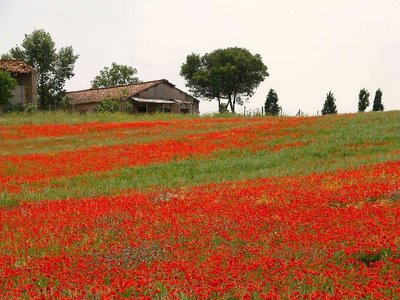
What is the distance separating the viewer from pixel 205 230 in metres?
8.37

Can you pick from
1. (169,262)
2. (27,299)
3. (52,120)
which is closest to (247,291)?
(169,262)

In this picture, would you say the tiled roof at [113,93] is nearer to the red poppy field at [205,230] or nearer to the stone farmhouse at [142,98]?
the stone farmhouse at [142,98]

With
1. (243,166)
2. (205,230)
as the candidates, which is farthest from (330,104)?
(205,230)

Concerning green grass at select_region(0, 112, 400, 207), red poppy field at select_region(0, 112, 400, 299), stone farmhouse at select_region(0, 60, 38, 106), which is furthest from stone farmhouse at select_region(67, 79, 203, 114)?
red poppy field at select_region(0, 112, 400, 299)

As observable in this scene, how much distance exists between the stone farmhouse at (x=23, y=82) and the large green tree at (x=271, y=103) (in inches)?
1357

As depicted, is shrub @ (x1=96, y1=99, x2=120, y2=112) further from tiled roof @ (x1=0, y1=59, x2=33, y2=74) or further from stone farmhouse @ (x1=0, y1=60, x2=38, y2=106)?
tiled roof @ (x1=0, y1=59, x2=33, y2=74)

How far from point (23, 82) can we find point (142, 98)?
16322 millimetres

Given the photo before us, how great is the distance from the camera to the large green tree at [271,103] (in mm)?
74875

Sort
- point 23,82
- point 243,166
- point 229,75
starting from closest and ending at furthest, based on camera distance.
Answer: point 243,166
point 23,82
point 229,75

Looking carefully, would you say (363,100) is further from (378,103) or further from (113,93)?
(113,93)

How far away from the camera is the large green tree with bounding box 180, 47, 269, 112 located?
9462 cm

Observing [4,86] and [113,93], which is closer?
[4,86]

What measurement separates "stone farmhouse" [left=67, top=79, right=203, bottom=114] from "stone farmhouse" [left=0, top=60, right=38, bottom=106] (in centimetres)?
983

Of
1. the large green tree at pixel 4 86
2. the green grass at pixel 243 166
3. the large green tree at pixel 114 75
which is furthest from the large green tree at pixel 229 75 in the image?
the green grass at pixel 243 166
